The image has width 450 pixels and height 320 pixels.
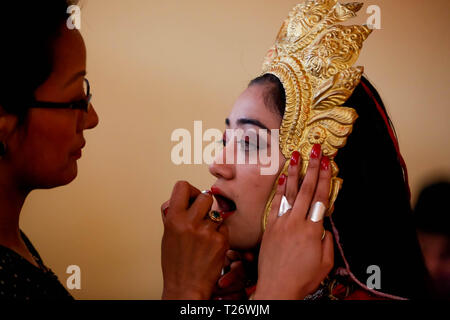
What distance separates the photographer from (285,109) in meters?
1.14

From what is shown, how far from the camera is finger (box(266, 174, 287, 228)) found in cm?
103

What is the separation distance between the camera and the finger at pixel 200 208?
3.15 ft

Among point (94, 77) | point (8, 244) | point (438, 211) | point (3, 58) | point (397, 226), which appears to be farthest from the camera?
point (94, 77)

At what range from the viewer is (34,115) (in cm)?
81

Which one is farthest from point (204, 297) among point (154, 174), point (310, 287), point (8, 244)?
point (154, 174)

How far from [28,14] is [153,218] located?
1181mm

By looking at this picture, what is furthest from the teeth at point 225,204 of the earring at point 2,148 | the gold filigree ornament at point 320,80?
the earring at point 2,148

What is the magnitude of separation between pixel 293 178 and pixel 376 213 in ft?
0.88

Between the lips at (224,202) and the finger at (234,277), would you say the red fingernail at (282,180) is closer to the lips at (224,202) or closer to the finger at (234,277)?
the lips at (224,202)

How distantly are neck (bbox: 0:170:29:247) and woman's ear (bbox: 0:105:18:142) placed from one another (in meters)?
0.10

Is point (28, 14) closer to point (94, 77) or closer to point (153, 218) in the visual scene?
point (94, 77)

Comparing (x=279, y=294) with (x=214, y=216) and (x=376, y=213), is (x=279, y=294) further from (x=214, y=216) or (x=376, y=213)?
(x=376, y=213)

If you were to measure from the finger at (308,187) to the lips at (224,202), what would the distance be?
9.2 inches
